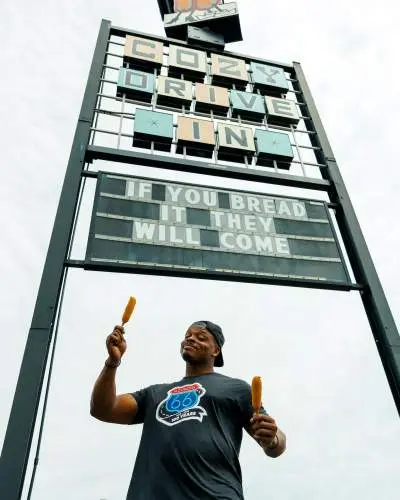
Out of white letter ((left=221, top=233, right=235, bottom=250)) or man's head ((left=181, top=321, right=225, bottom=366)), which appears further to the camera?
white letter ((left=221, top=233, right=235, bottom=250))

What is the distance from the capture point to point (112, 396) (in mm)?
2420

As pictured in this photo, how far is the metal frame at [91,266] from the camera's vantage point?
3503mm

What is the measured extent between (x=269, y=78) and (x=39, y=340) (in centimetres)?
682

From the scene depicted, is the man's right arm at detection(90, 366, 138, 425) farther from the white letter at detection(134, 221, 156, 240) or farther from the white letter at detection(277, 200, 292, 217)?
the white letter at detection(277, 200, 292, 217)

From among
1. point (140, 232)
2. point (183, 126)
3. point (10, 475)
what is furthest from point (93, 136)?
point (10, 475)

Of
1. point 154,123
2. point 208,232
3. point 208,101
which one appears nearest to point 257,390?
point 208,232

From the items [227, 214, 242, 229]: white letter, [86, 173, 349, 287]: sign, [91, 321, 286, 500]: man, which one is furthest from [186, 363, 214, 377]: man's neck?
[227, 214, 242, 229]: white letter

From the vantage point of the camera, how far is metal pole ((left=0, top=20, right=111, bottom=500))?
A: 330 centimetres

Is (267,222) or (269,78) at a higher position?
(269,78)

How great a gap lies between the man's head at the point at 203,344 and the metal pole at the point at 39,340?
1.66 meters

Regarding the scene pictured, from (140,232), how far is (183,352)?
8.60 ft

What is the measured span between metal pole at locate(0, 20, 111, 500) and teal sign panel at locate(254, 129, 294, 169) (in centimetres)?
266

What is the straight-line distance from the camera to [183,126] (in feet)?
23.0

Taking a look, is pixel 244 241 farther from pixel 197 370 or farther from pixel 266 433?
pixel 266 433
